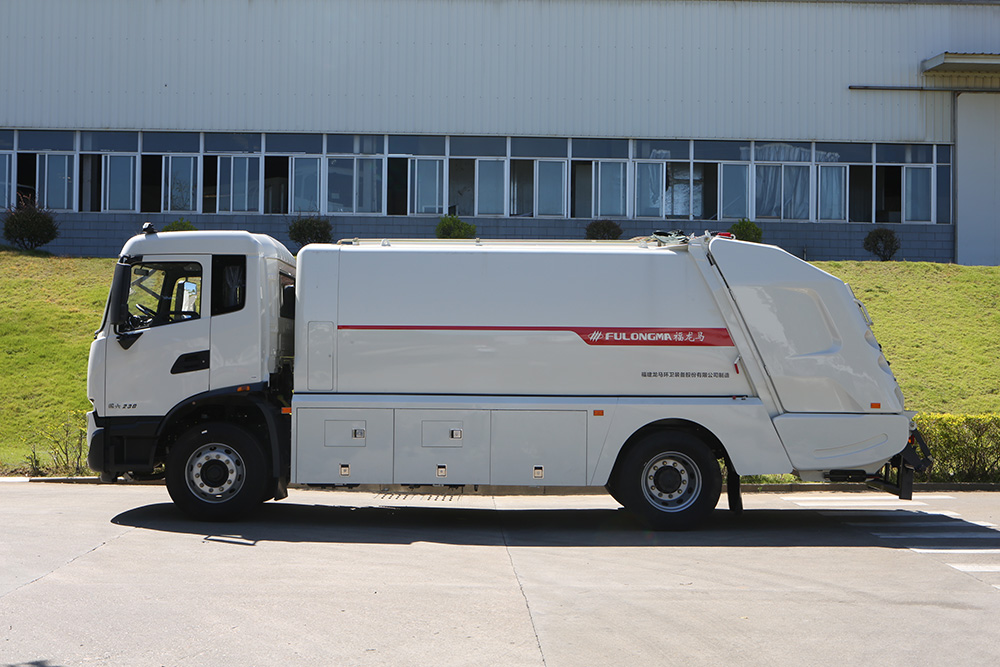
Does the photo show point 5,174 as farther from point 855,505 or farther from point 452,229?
point 855,505

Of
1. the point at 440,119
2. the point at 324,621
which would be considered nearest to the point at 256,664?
the point at 324,621

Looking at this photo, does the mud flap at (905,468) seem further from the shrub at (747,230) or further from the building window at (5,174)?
the building window at (5,174)

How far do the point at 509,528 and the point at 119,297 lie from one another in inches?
187

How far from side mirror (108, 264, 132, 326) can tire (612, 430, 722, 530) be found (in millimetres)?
5416

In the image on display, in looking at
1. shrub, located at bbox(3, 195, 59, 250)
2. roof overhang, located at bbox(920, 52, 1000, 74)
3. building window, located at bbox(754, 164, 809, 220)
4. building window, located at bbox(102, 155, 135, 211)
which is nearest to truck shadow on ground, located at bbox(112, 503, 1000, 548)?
shrub, located at bbox(3, 195, 59, 250)

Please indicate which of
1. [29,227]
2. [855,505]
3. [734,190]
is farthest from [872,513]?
[29,227]

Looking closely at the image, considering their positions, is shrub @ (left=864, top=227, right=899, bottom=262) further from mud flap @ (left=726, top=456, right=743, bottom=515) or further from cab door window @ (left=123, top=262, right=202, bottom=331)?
cab door window @ (left=123, top=262, right=202, bottom=331)

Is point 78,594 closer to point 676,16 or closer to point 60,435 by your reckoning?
point 60,435

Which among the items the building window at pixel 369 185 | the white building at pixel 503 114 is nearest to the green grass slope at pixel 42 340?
the white building at pixel 503 114

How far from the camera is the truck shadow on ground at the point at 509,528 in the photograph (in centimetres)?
962

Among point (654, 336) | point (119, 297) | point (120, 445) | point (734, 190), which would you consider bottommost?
point (120, 445)

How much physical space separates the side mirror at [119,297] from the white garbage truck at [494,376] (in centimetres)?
3

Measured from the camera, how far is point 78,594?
6.98m

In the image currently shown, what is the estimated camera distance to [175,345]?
400 inches
